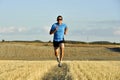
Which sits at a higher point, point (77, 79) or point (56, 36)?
point (56, 36)

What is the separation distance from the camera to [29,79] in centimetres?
1295

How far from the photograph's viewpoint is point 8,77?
13477 millimetres

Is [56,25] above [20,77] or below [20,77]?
above

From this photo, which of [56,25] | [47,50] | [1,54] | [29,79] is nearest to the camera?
[29,79]

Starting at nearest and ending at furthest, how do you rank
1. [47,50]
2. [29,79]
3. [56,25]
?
1. [29,79]
2. [56,25]
3. [47,50]

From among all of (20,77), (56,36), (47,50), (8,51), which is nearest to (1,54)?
(8,51)

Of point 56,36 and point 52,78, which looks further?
point 56,36

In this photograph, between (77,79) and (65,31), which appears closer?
(77,79)

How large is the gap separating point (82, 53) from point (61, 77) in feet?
226

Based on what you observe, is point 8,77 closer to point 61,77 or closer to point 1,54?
point 61,77

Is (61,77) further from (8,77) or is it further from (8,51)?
(8,51)

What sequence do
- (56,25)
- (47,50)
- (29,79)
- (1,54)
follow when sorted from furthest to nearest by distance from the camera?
(47,50) → (1,54) → (56,25) → (29,79)

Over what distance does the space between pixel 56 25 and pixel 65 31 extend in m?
0.47

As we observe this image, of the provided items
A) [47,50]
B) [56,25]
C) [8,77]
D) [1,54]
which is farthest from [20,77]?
[47,50]
